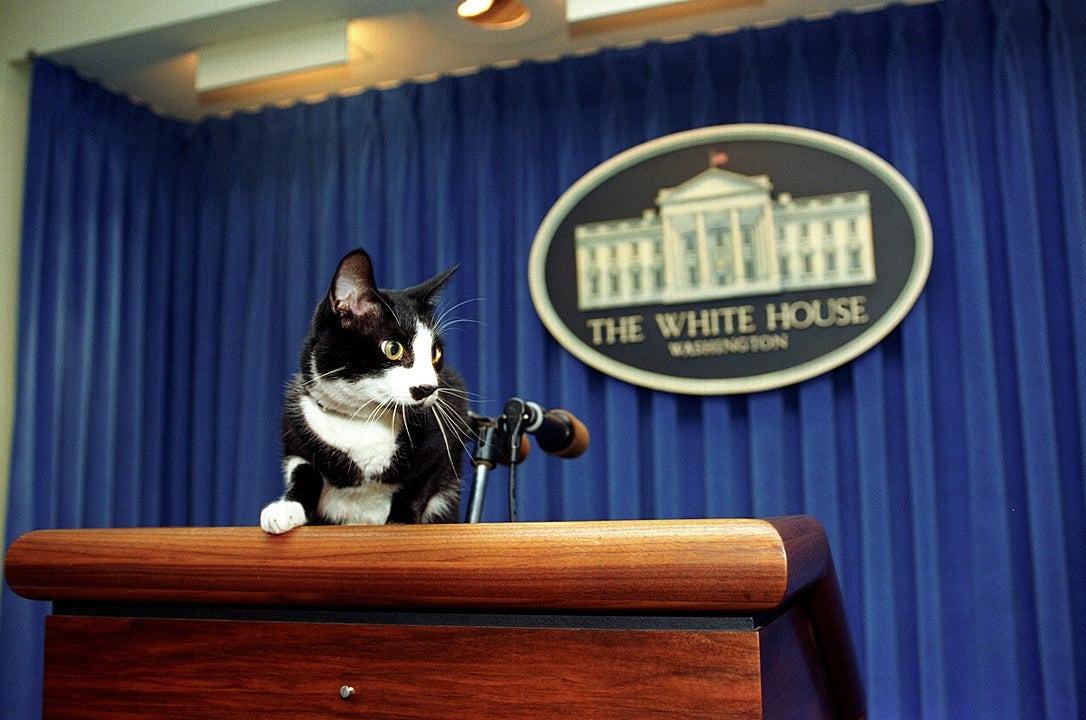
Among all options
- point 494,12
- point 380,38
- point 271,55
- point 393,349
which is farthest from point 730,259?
point 393,349

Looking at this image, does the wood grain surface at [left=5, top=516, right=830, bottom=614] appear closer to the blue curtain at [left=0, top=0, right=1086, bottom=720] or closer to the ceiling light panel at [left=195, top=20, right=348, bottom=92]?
the blue curtain at [left=0, top=0, right=1086, bottom=720]

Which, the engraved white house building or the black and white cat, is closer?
the black and white cat

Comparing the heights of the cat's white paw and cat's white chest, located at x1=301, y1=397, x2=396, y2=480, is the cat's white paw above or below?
below

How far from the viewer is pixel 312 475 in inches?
→ 35.6

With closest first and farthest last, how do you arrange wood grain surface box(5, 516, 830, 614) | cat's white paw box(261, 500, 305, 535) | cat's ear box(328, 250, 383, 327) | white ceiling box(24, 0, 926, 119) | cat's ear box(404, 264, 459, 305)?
wood grain surface box(5, 516, 830, 614) < cat's white paw box(261, 500, 305, 535) < cat's ear box(328, 250, 383, 327) < cat's ear box(404, 264, 459, 305) < white ceiling box(24, 0, 926, 119)

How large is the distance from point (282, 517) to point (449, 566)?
0.54 ft

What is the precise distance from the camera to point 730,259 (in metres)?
2.28

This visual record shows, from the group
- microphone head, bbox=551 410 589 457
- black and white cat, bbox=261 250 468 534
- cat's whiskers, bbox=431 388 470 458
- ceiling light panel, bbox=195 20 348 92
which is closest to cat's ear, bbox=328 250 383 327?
black and white cat, bbox=261 250 468 534

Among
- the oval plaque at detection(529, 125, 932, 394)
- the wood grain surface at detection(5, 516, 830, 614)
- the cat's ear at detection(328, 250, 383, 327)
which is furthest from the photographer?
the oval plaque at detection(529, 125, 932, 394)

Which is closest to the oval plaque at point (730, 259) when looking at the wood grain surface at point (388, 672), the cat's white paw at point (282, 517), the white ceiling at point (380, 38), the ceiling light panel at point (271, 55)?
the white ceiling at point (380, 38)

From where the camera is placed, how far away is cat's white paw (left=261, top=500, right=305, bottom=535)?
666 millimetres

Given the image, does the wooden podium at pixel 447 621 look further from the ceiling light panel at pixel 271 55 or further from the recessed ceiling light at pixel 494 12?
the ceiling light panel at pixel 271 55

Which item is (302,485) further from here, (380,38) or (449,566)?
(380,38)

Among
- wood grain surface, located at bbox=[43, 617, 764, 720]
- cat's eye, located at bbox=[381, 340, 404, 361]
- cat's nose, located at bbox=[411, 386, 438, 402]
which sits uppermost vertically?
cat's eye, located at bbox=[381, 340, 404, 361]
